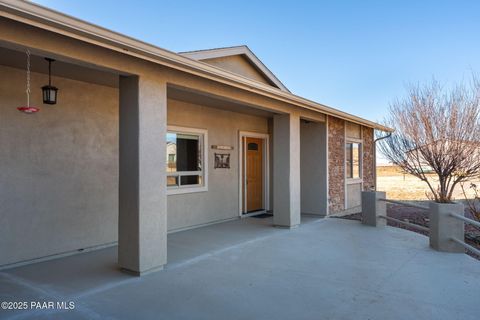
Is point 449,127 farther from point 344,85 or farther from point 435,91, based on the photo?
point 344,85

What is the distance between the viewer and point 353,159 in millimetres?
11672

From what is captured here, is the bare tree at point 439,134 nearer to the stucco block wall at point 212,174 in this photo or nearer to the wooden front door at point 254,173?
the wooden front door at point 254,173

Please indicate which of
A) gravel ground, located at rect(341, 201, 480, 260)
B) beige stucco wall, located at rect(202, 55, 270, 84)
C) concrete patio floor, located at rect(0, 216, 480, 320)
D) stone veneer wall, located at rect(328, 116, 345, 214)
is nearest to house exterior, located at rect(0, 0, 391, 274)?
beige stucco wall, located at rect(202, 55, 270, 84)

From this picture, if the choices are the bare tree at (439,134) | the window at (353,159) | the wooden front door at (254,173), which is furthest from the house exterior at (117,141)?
the bare tree at (439,134)

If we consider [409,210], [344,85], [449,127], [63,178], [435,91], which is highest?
[344,85]

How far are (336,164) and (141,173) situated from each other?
23.2 ft

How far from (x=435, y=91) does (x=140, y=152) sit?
341 inches

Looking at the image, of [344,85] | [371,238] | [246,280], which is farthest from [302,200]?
[344,85]

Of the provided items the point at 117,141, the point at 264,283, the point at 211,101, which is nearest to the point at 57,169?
the point at 117,141

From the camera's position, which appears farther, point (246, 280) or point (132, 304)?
point (246, 280)

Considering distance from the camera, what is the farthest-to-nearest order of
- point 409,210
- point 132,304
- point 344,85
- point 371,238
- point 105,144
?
1. point 344,85
2. point 409,210
3. point 371,238
4. point 105,144
5. point 132,304

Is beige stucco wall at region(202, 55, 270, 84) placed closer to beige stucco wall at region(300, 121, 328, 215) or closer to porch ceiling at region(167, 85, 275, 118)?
porch ceiling at region(167, 85, 275, 118)

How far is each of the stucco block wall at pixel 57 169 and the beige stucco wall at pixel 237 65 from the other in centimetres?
352

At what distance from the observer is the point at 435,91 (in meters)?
9.81
